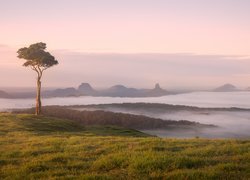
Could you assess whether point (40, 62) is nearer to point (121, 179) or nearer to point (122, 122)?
point (121, 179)

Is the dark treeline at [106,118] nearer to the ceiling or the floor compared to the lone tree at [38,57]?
nearer to the floor

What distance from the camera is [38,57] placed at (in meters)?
69.2

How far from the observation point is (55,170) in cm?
1582

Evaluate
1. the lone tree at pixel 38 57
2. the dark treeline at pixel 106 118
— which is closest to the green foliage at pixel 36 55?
the lone tree at pixel 38 57

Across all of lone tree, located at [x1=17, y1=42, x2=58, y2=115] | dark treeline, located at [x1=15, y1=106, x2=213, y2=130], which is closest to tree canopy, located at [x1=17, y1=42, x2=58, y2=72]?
lone tree, located at [x1=17, y1=42, x2=58, y2=115]

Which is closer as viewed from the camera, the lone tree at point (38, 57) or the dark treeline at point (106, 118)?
the lone tree at point (38, 57)

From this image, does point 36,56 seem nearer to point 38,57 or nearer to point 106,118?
point 38,57

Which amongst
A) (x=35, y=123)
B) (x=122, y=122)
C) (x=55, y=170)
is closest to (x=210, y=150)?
(x=55, y=170)

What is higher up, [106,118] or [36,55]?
[36,55]

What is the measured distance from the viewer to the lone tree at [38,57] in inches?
2715

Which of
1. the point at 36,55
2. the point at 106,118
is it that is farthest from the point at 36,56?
the point at 106,118

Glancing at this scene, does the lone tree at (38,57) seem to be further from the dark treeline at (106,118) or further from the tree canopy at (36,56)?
the dark treeline at (106,118)

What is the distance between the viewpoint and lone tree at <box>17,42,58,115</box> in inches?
2715

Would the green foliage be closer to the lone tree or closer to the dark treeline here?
the lone tree
